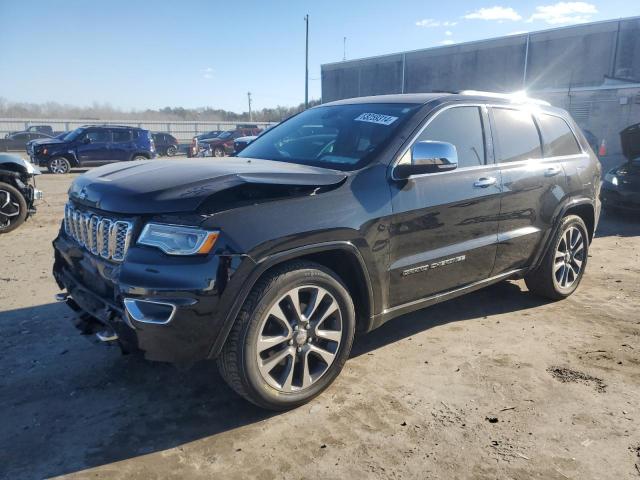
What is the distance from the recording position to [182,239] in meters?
2.53

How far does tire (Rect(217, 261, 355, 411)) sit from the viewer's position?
269cm

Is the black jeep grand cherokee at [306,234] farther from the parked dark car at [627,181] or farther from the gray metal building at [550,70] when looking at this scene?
the gray metal building at [550,70]

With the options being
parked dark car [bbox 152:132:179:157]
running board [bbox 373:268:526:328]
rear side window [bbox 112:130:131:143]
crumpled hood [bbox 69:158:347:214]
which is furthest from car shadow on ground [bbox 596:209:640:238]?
parked dark car [bbox 152:132:179:157]

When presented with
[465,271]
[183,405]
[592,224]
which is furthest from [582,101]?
[183,405]

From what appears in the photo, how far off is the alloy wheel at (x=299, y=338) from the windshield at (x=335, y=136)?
91 centimetres

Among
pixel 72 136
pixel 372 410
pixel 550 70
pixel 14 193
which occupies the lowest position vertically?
pixel 372 410

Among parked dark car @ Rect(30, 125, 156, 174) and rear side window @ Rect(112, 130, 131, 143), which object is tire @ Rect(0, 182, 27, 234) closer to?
parked dark car @ Rect(30, 125, 156, 174)

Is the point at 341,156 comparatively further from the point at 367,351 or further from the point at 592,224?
the point at 592,224

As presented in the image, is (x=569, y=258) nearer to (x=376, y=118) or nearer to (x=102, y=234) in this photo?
(x=376, y=118)

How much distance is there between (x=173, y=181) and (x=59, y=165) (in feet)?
56.2

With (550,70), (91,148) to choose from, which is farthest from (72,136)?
(550,70)

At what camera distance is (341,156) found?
11.4 feet

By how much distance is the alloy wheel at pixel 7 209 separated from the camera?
739 cm

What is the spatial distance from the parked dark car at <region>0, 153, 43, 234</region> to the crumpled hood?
5062mm
